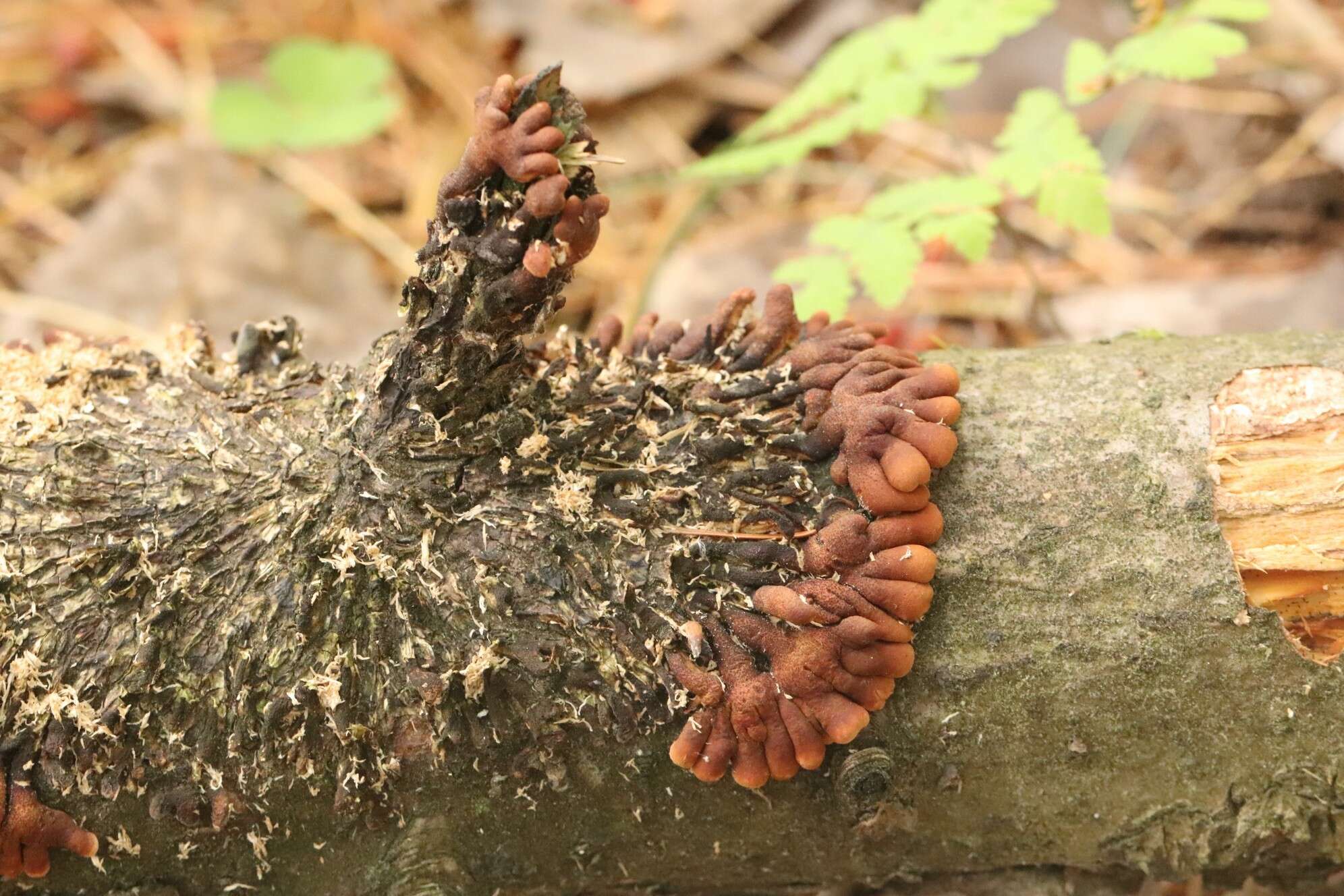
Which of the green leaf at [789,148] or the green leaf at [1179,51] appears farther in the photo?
the green leaf at [789,148]

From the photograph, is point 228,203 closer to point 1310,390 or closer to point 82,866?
point 82,866

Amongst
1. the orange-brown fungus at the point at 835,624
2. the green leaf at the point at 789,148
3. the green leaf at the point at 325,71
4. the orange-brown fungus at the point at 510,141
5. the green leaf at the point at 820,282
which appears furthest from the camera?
the green leaf at the point at 325,71

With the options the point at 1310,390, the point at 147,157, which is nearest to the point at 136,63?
Answer: the point at 147,157

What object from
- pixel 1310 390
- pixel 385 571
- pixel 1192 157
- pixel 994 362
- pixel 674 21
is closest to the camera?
pixel 385 571

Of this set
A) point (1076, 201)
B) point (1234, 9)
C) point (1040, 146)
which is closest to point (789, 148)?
A: point (1040, 146)

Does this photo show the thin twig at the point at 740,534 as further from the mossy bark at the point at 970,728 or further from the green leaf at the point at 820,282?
the green leaf at the point at 820,282

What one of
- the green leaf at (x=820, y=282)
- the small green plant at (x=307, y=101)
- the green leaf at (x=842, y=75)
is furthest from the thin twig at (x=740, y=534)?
the small green plant at (x=307, y=101)

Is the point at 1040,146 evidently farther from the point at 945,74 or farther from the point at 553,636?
the point at 553,636
